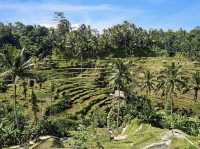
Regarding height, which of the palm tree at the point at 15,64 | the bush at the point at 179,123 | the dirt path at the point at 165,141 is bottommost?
the bush at the point at 179,123

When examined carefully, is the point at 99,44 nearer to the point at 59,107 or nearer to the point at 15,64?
the point at 59,107

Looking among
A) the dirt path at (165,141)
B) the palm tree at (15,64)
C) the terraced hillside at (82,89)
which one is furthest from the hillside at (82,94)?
the palm tree at (15,64)

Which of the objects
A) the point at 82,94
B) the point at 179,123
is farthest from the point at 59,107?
the point at 179,123

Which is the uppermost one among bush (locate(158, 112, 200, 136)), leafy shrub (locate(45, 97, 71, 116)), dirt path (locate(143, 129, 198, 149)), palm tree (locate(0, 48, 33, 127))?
palm tree (locate(0, 48, 33, 127))

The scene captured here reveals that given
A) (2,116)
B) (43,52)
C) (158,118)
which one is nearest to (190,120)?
(158,118)

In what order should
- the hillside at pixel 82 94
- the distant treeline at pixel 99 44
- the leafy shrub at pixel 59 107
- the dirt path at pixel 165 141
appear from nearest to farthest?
the dirt path at pixel 165 141
the hillside at pixel 82 94
the leafy shrub at pixel 59 107
the distant treeline at pixel 99 44

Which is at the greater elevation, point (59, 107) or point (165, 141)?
point (165, 141)

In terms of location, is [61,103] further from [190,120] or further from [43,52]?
[43,52]

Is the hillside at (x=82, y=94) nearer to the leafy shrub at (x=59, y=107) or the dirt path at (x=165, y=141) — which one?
the leafy shrub at (x=59, y=107)

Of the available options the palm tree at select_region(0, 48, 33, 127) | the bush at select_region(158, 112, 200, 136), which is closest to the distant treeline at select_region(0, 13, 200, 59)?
the bush at select_region(158, 112, 200, 136)

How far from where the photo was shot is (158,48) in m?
195

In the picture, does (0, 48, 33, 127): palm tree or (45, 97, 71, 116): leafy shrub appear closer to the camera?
(0, 48, 33, 127): palm tree

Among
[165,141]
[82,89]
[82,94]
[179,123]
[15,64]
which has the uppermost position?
[15,64]

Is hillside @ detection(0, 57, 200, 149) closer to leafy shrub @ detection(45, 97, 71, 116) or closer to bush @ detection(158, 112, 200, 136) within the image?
leafy shrub @ detection(45, 97, 71, 116)
